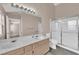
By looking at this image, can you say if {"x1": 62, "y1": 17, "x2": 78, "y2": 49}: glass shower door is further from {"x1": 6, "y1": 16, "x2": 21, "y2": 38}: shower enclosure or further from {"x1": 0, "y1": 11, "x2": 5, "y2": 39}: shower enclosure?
{"x1": 0, "y1": 11, "x2": 5, "y2": 39}: shower enclosure

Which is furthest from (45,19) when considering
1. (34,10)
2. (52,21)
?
(34,10)

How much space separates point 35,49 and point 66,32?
58cm

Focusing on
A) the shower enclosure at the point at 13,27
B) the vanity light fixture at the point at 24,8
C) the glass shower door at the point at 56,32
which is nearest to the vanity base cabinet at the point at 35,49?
the glass shower door at the point at 56,32

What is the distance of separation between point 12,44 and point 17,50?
4.8 inches

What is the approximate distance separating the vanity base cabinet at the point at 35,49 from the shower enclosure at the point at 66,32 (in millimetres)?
181

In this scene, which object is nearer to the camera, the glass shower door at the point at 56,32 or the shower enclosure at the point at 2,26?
the shower enclosure at the point at 2,26

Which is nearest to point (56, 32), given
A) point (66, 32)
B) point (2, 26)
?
point (66, 32)

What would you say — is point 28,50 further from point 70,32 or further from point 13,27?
point 70,32

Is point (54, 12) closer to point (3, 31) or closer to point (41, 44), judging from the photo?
point (41, 44)

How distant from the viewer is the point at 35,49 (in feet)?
5.95

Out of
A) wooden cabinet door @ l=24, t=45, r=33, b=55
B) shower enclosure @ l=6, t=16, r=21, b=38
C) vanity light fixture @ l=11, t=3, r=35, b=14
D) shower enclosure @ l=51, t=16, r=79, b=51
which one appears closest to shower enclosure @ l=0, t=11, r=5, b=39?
shower enclosure @ l=6, t=16, r=21, b=38

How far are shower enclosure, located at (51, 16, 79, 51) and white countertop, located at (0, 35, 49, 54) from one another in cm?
22

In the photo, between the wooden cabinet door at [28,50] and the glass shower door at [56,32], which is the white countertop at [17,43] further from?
the glass shower door at [56,32]

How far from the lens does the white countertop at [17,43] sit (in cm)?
163
